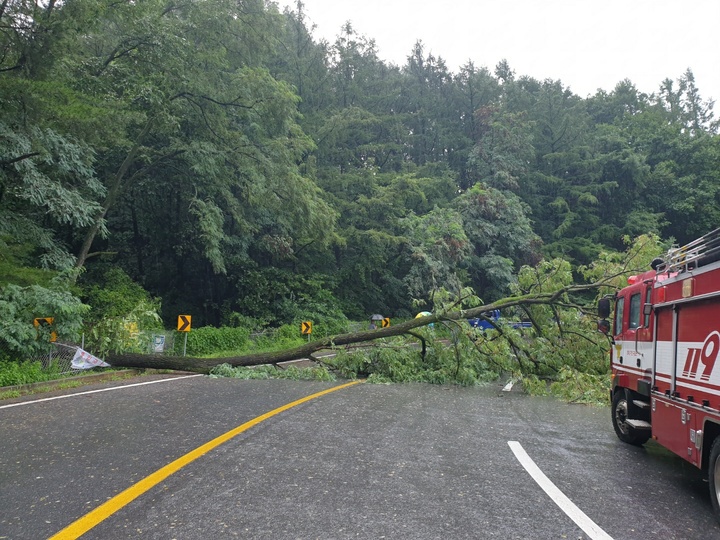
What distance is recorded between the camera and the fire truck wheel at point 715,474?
432cm

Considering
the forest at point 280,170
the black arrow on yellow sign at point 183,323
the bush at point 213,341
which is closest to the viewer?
the forest at point 280,170

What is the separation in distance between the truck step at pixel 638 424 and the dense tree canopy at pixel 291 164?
10347 mm

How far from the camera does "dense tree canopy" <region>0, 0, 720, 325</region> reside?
1540cm

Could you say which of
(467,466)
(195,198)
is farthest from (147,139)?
(467,466)

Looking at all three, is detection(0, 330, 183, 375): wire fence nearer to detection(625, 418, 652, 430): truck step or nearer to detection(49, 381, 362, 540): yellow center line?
detection(49, 381, 362, 540): yellow center line

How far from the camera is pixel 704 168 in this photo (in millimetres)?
45406

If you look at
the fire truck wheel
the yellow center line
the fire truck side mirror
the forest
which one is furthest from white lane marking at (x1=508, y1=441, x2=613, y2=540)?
the forest

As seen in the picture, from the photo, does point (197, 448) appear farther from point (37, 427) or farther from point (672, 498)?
point (672, 498)

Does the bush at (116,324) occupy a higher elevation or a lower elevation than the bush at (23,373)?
higher

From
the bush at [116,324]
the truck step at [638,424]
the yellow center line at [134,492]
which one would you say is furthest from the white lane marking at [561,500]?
the bush at [116,324]

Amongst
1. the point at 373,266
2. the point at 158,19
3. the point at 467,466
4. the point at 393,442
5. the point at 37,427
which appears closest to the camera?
the point at 467,466

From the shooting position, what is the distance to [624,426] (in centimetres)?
707

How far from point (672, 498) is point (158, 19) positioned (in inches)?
822

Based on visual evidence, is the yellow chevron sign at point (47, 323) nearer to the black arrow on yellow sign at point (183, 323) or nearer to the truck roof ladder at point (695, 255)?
the black arrow on yellow sign at point (183, 323)
